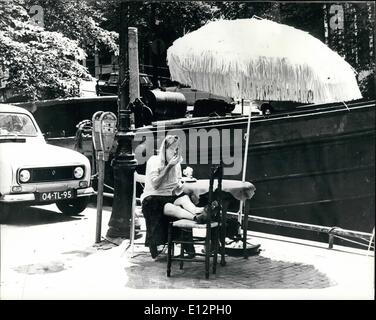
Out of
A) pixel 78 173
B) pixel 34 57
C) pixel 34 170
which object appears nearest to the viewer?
pixel 34 57

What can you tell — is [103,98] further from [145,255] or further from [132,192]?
[145,255]

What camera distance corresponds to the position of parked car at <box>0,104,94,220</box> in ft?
22.4

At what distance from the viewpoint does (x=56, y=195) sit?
7.16 m

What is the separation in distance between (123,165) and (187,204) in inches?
51.2

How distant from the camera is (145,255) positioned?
21.7 ft

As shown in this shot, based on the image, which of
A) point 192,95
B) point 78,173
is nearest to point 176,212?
point 78,173

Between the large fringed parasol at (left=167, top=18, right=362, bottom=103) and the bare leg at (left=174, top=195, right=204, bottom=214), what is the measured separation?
137 centimetres

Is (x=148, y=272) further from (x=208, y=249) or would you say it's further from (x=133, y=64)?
(x=133, y=64)

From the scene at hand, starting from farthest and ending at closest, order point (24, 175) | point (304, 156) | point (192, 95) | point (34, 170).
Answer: point (192, 95)
point (304, 156)
point (34, 170)
point (24, 175)

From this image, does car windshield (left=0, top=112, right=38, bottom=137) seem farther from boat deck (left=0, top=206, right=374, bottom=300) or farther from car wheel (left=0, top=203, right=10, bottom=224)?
boat deck (left=0, top=206, right=374, bottom=300)

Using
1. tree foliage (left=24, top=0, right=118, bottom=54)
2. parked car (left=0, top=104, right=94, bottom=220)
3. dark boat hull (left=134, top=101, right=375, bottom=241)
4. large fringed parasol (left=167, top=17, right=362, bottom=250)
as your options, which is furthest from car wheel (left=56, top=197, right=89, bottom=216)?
large fringed parasol (left=167, top=17, right=362, bottom=250)

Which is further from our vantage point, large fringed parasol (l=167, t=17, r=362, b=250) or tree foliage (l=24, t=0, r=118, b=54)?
tree foliage (l=24, t=0, r=118, b=54)
